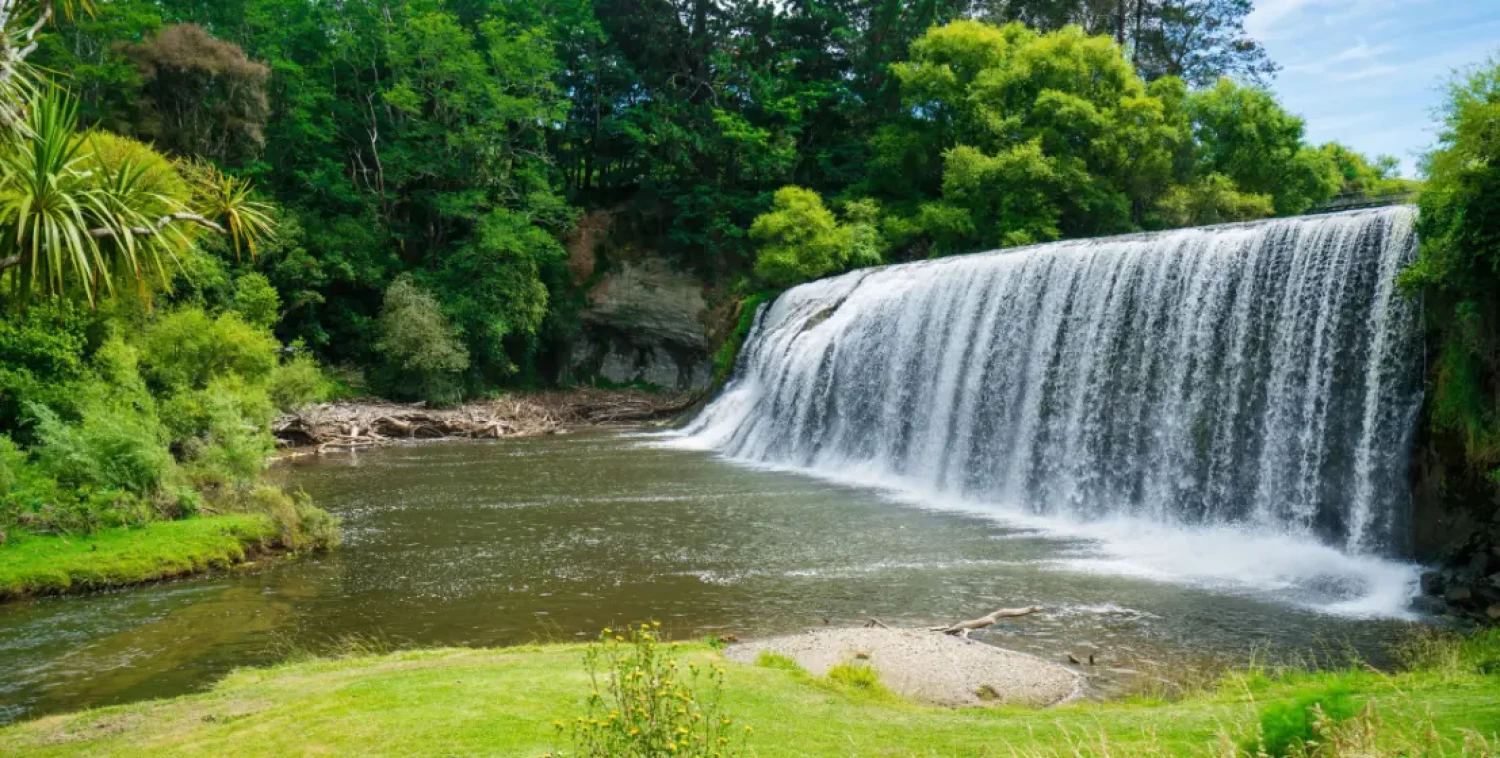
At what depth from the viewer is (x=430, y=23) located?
1357 inches

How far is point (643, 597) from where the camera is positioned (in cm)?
1083

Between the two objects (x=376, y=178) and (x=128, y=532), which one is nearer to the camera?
(x=128, y=532)

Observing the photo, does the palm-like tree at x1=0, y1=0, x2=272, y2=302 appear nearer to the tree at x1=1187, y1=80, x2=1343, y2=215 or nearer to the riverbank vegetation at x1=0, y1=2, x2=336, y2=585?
Answer: the riverbank vegetation at x1=0, y1=2, x2=336, y2=585

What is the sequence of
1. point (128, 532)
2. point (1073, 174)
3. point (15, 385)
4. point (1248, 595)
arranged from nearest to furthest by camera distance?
point (1248, 595)
point (128, 532)
point (15, 385)
point (1073, 174)

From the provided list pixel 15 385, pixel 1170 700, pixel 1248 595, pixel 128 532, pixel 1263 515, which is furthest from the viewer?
pixel 15 385

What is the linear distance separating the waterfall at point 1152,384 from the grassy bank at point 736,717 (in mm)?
A: 5947

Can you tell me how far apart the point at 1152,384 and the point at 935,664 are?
1002 centimetres

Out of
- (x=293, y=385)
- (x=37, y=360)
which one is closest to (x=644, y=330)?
(x=293, y=385)

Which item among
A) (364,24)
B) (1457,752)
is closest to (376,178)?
(364,24)

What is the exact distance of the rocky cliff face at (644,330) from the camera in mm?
39594

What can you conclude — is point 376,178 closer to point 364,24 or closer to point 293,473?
point 364,24

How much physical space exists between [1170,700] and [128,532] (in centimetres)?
1264

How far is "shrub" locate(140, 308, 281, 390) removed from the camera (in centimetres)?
1981

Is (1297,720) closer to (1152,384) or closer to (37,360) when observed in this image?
(1152,384)
